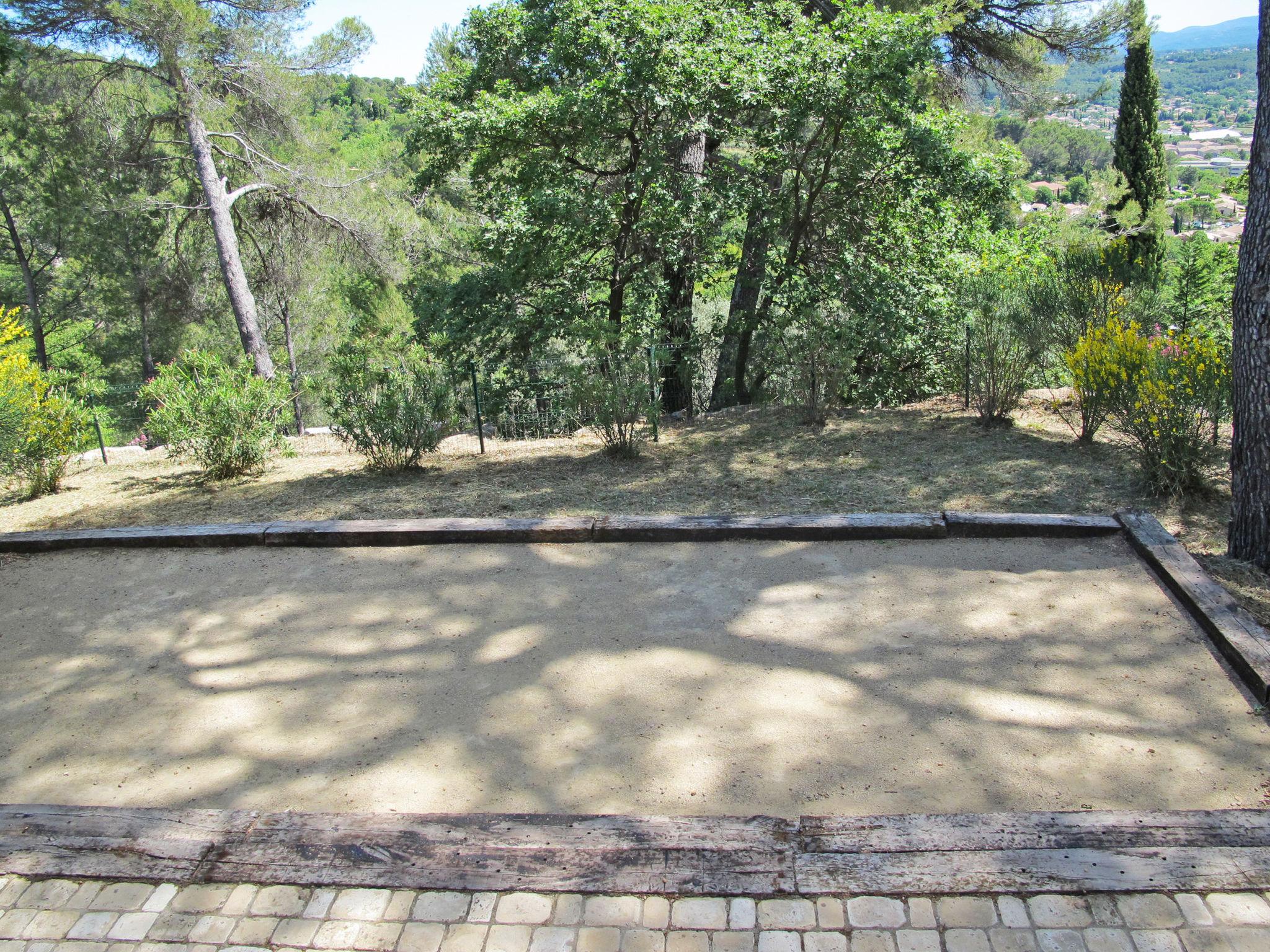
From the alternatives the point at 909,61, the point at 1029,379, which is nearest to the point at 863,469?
the point at 1029,379

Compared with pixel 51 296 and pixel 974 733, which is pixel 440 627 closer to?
pixel 974 733

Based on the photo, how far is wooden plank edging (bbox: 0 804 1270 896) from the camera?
2.39m

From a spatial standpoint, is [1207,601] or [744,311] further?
[744,311]

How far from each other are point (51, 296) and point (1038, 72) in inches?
950

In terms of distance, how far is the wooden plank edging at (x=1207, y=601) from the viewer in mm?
3424

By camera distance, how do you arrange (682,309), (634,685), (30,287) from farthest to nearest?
(30,287)
(682,309)
(634,685)

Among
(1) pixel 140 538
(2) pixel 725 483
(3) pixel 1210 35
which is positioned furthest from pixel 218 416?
(3) pixel 1210 35

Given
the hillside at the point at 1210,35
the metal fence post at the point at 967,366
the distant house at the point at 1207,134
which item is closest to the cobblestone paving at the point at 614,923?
the metal fence post at the point at 967,366

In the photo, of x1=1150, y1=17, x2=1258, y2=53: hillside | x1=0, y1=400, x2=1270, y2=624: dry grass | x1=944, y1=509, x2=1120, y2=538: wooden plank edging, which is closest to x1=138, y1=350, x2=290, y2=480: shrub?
x1=0, y1=400, x2=1270, y2=624: dry grass

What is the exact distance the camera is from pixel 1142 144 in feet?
53.6

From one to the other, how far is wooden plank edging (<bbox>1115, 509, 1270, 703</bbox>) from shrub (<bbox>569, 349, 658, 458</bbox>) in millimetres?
3862

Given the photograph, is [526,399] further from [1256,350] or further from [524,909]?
[524,909]

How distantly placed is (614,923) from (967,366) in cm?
758

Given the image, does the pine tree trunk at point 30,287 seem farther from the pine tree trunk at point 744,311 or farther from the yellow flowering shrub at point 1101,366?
the yellow flowering shrub at point 1101,366
